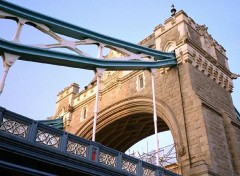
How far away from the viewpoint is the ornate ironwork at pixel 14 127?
6910 millimetres

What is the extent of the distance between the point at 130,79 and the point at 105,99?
92.2 inches

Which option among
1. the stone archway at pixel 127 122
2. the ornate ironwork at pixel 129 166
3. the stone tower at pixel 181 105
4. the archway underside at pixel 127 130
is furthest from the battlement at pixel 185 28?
the ornate ironwork at pixel 129 166

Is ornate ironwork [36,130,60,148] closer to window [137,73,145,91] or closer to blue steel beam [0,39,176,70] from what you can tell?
blue steel beam [0,39,176,70]

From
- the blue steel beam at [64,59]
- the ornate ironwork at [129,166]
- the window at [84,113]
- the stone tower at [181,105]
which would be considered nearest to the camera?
the ornate ironwork at [129,166]

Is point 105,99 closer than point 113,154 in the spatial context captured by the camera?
No

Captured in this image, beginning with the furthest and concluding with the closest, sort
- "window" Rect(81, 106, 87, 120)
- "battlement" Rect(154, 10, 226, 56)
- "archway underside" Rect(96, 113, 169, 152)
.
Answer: "window" Rect(81, 106, 87, 120) < "archway underside" Rect(96, 113, 169, 152) < "battlement" Rect(154, 10, 226, 56)

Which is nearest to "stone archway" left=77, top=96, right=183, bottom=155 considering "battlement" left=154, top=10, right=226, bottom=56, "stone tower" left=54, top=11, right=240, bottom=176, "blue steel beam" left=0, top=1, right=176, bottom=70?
"stone tower" left=54, top=11, right=240, bottom=176

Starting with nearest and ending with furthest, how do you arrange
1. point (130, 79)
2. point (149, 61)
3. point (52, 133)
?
point (52, 133) < point (149, 61) < point (130, 79)

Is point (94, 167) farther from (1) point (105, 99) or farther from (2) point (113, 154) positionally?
(1) point (105, 99)

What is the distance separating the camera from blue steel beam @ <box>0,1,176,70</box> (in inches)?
419

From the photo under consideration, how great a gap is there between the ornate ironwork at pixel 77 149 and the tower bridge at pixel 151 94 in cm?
8

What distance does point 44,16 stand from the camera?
38.2ft

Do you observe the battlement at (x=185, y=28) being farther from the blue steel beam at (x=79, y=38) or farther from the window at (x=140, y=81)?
the window at (x=140, y=81)

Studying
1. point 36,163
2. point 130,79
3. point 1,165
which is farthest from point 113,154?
point 130,79
